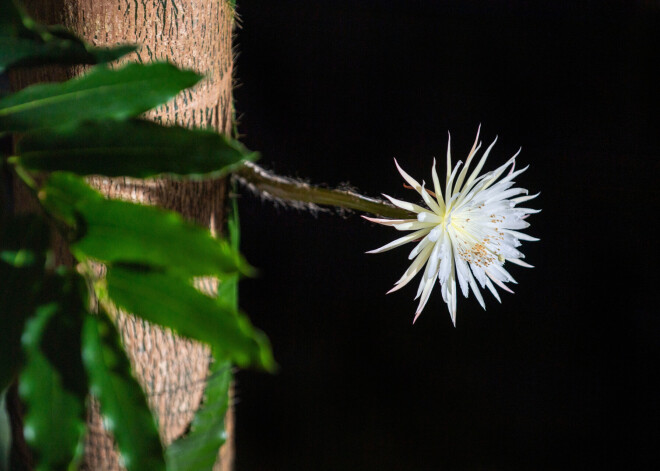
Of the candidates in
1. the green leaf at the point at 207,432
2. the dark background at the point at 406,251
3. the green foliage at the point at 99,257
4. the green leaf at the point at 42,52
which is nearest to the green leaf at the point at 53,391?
the green foliage at the point at 99,257

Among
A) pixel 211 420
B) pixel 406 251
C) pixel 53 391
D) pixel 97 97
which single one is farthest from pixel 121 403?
pixel 406 251

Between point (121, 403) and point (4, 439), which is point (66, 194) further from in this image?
point (4, 439)

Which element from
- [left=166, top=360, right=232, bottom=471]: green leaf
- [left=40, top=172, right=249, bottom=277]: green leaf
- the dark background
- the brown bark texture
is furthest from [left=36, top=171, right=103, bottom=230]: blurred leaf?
the dark background

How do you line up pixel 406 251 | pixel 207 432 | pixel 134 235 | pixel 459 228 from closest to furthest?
pixel 134 235, pixel 459 228, pixel 207 432, pixel 406 251

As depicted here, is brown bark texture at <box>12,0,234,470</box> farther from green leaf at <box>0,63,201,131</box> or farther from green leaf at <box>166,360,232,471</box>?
green leaf at <box>0,63,201,131</box>

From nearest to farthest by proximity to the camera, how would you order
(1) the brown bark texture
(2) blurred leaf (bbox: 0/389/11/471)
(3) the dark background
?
(1) the brown bark texture, (2) blurred leaf (bbox: 0/389/11/471), (3) the dark background
